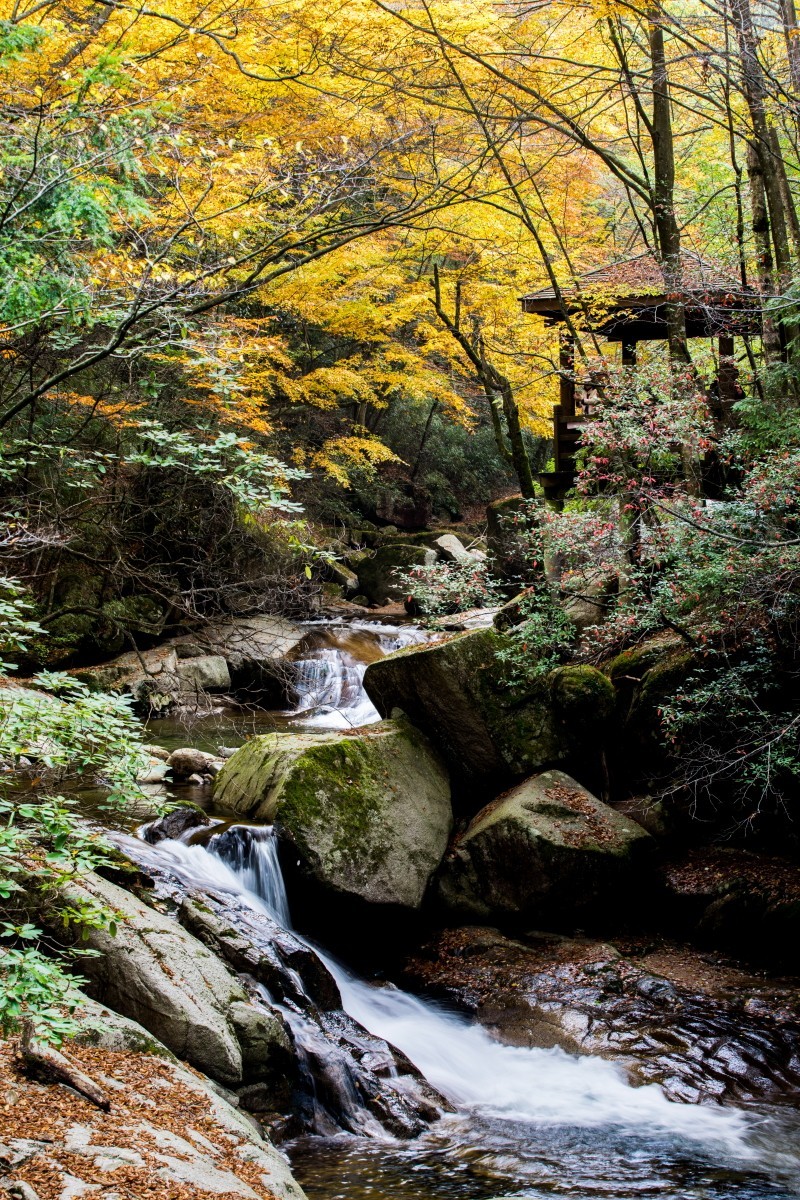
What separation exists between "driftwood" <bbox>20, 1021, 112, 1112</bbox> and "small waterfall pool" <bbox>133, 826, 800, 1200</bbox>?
5.13 feet

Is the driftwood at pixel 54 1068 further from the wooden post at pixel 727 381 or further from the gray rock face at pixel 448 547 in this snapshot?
the gray rock face at pixel 448 547

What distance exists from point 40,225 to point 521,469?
9.65 meters

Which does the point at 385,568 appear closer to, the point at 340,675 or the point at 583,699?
the point at 340,675

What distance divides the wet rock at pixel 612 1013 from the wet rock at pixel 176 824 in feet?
8.28

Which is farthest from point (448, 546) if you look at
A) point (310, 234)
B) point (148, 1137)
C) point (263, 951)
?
point (148, 1137)

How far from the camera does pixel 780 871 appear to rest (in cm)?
812

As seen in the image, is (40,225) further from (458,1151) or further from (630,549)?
(630,549)

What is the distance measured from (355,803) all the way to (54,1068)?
187 inches

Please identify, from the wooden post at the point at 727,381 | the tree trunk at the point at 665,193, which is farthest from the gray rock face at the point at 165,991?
the wooden post at the point at 727,381

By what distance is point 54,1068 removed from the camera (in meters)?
3.84

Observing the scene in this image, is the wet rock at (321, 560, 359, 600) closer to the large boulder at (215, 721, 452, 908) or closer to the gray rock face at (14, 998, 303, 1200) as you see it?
the large boulder at (215, 721, 452, 908)

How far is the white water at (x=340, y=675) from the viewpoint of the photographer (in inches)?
594

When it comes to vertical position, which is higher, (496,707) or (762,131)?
(762,131)

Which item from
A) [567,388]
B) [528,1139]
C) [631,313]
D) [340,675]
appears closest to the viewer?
[528,1139]
